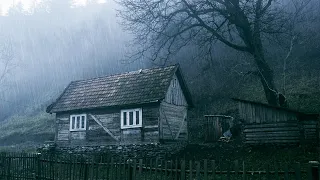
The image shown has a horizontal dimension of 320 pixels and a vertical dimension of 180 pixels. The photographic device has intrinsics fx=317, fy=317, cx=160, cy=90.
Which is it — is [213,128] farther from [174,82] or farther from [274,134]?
[274,134]

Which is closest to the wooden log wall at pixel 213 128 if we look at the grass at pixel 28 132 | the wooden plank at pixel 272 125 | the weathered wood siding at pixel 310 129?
the wooden plank at pixel 272 125

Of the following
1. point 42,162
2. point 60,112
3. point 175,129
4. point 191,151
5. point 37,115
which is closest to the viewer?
point 42,162

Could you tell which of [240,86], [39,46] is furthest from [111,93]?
[39,46]

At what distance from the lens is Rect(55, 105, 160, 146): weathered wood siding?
21.8m

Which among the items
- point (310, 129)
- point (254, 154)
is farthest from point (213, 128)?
point (310, 129)

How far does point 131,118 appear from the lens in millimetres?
22562

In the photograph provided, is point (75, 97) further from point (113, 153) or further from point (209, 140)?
point (209, 140)

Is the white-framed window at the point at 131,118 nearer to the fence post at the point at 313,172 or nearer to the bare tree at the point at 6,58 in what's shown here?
the fence post at the point at 313,172

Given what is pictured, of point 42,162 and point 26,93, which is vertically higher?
point 26,93

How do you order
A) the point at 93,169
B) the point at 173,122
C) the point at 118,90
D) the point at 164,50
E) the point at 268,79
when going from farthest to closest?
the point at 164,50, the point at 118,90, the point at 173,122, the point at 268,79, the point at 93,169

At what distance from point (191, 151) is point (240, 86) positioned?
53.0 ft

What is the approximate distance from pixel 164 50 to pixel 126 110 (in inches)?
1065

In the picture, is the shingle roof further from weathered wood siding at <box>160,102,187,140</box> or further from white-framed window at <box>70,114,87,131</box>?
weathered wood siding at <box>160,102,187,140</box>

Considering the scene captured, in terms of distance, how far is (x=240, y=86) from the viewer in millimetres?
35375
